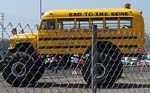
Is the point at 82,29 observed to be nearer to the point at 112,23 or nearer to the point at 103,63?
the point at 112,23

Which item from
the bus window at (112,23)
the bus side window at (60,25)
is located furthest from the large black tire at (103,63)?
the bus side window at (60,25)

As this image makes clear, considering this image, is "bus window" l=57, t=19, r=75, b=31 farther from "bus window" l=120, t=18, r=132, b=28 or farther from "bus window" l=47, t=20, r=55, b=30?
"bus window" l=120, t=18, r=132, b=28

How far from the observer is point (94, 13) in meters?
15.3

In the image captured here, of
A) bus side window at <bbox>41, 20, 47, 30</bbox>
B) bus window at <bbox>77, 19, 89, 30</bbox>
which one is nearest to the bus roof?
bus window at <bbox>77, 19, 89, 30</bbox>

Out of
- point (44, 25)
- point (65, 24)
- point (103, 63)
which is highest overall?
point (103, 63)

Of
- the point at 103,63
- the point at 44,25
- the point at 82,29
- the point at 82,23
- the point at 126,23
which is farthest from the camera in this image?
the point at 44,25

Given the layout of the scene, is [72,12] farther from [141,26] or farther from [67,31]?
[141,26]

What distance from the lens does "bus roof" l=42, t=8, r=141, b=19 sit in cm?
1534

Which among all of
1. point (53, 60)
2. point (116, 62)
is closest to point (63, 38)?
point (53, 60)

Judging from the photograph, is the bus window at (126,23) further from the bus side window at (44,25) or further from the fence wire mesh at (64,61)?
the bus side window at (44,25)

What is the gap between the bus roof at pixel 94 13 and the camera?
15344 millimetres

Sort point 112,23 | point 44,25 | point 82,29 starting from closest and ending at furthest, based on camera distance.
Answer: point 82,29, point 112,23, point 44,25

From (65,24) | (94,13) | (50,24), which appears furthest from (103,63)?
(50,24)

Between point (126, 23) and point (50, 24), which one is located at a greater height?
point (126, 23)
